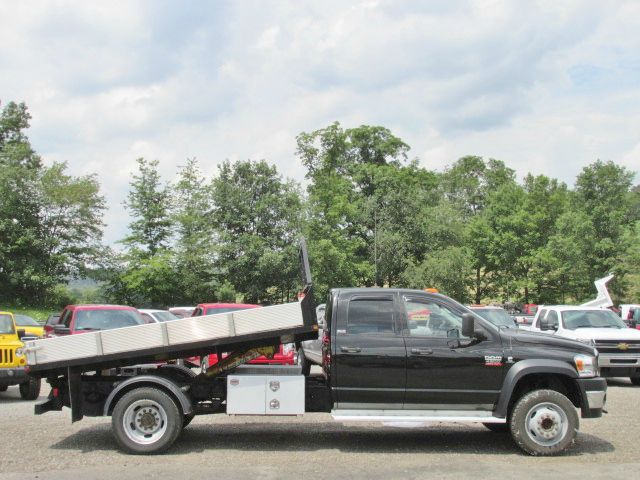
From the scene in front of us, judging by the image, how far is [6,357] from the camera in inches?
473

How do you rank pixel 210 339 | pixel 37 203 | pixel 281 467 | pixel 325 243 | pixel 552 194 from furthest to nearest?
pixel 552 194
pixel 325 243
pixel 37 203
pixel 210 339
pixel 281 467

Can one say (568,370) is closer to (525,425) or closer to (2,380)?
(525,425)

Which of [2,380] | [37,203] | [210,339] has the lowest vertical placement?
[2,380]

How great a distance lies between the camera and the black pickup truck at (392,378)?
8117mm

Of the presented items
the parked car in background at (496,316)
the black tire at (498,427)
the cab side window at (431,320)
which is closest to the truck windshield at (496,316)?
the parked car in background at (496,316)

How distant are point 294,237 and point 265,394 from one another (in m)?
41.3

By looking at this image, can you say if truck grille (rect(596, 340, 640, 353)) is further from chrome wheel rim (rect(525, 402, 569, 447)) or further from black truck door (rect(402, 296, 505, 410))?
black truck door (rect(402, 296, 505, 410))

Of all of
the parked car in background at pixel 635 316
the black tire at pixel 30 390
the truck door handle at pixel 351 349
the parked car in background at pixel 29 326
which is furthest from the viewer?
the parked car in background at pixel 635 316

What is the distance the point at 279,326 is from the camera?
8.15 m

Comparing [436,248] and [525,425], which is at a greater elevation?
[436,248]

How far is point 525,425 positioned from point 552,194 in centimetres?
6202

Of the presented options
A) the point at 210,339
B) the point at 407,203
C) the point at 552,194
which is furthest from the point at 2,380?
the point at 552,194

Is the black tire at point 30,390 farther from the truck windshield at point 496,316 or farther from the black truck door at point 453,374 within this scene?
the truck windshield at point 496,316

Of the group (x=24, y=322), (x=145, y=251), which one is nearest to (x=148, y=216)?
(x=145, y=251)
